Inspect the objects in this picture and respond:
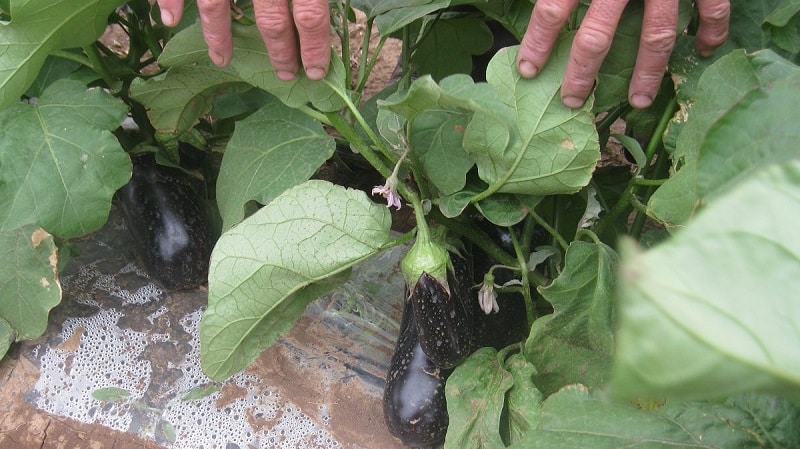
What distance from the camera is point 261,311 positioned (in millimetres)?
1054

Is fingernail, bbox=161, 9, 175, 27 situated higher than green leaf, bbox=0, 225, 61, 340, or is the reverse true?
fingernail, bbox=161, 9, 175, 27

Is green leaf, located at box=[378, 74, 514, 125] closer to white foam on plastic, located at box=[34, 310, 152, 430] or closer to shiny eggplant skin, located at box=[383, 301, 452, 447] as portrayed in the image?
shiny eggplant skin, located at box=[383, 301, 452, 447]

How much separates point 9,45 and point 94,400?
65 cm

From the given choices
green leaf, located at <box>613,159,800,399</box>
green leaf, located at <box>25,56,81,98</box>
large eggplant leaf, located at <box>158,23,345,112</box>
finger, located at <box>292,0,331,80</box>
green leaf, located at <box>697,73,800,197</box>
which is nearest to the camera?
green leaf, located at <box>613,159,800,399</box>

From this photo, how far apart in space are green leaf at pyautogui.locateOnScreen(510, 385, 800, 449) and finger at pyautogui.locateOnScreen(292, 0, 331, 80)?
54 cm

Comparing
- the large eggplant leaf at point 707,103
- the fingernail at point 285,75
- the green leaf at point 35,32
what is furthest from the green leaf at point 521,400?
the green leaf at point 35,32

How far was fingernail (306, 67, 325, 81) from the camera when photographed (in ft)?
3.15

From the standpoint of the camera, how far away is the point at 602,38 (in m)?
0.85

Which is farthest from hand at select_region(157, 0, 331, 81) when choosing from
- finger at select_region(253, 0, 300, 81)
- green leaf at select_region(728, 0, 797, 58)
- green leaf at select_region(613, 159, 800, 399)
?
green leaf at select_region(613, 159, 800, 399)

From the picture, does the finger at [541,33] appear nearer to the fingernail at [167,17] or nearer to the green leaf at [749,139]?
the green leaf at [749,139]

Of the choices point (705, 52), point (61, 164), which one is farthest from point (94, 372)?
point (705, 52)

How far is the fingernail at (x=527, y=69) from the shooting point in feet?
2.98

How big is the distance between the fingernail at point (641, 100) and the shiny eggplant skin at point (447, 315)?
0.34m

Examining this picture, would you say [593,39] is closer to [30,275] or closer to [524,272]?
[524,272]
